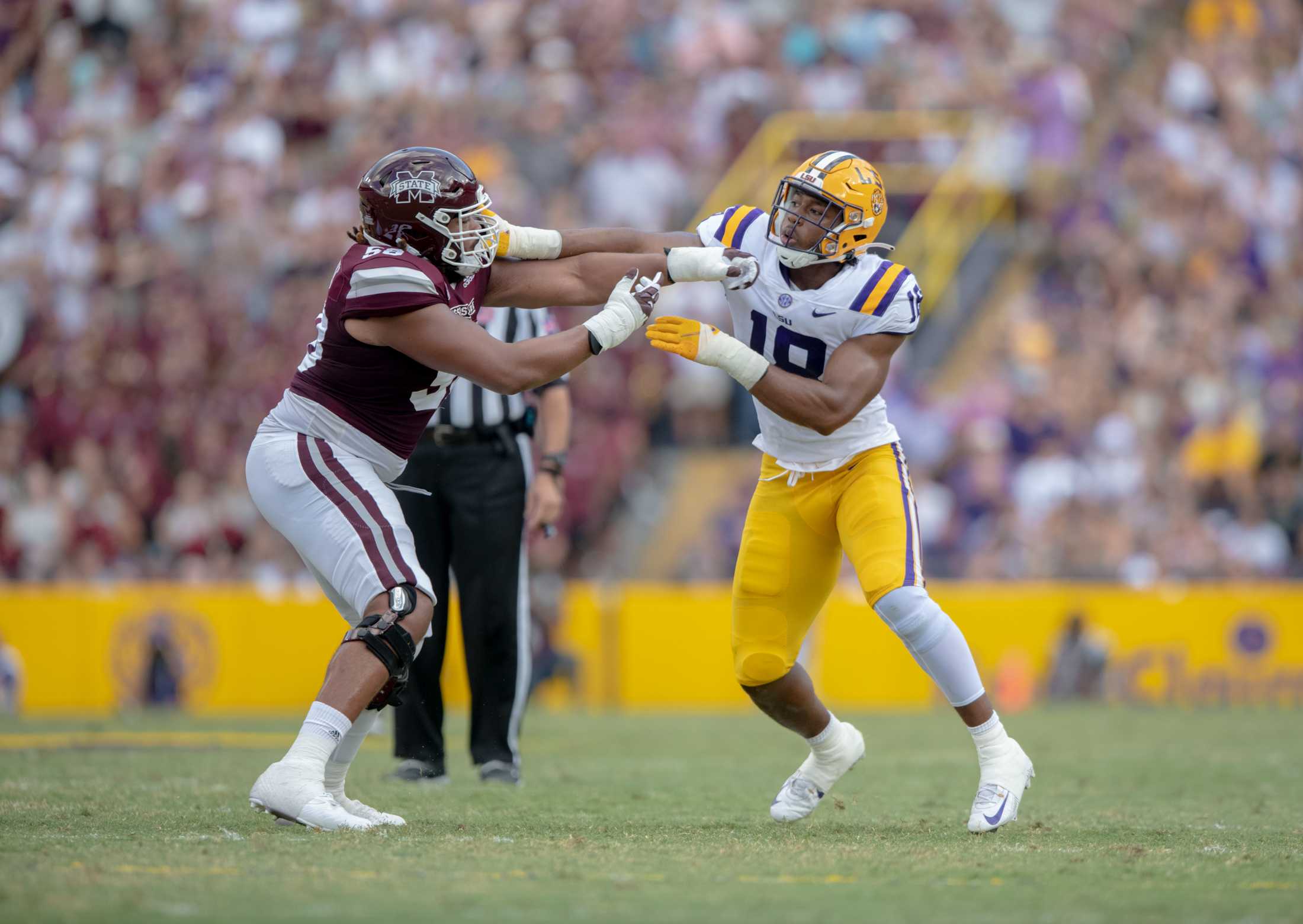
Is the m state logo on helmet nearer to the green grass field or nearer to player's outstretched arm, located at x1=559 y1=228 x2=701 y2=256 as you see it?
player's outstretched arm, located at x1=559 y1=228 x2=701 y2=256

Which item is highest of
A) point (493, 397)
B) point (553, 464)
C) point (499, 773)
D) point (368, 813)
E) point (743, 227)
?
point (743, 227)

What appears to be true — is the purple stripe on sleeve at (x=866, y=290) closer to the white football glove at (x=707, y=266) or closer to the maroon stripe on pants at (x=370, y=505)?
the white football glove at (x=707, y=266)

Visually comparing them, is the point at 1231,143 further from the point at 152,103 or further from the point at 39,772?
the point at 39,772

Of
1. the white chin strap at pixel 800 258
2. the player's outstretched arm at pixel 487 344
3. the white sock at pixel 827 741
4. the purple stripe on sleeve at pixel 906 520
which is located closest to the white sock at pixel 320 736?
the player's outstretched arm at pixel 487 344

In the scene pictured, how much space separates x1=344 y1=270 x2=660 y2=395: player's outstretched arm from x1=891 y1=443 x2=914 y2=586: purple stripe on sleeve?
3.50 ft

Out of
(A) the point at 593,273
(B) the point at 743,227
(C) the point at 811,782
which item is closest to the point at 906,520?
(C) the point at 811,782

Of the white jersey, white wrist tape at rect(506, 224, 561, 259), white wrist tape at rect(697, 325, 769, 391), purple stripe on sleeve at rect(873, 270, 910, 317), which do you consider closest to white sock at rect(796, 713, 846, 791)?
the white jersey

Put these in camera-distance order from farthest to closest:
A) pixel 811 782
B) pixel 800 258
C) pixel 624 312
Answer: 1. pixel 811 782
2. pixel 800 258
3. pixel 624 312

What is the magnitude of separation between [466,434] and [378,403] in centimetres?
174

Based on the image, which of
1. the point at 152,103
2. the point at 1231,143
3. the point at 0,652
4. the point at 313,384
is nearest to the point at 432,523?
the point at 313,384

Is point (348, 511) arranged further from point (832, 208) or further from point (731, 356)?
point (832, 208)

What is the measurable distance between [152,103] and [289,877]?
12896mm

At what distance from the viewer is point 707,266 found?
17.8 ft

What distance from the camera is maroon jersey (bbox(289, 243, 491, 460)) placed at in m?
4.89
